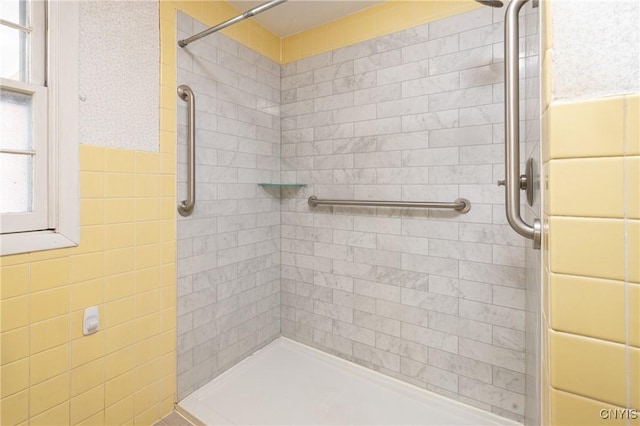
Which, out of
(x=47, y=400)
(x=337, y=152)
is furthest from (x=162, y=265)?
(x=337, y=152)

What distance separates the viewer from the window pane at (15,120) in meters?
1.02

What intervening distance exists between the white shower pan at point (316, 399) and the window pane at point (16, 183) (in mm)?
1160

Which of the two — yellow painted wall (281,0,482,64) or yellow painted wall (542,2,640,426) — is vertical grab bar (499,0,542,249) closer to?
yellow painted wall (542,2,640,426)

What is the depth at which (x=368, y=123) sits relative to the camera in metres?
1.79

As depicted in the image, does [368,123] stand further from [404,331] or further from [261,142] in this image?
[404,331]

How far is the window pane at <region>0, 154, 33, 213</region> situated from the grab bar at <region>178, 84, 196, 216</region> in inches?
22.2

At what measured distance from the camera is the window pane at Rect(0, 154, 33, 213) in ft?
3.38

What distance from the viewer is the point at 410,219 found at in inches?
66.3

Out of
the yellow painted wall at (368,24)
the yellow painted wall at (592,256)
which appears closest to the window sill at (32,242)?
the yellow painted wall at (592,256)

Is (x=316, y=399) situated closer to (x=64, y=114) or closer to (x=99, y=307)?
Result: (x=99, y=307)

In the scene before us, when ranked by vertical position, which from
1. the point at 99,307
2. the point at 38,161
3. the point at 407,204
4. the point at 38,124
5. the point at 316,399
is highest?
the point at 38,124

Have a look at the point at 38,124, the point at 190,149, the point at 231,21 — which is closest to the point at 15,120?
the point at 38,124

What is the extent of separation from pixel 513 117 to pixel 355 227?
118 cm

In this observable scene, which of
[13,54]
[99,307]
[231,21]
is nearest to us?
[13,54]
